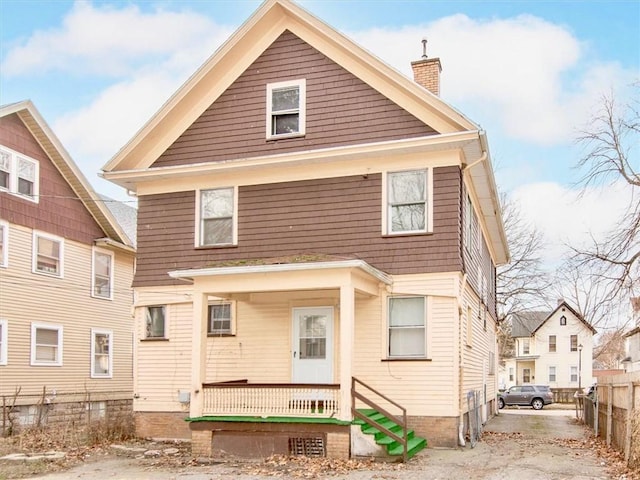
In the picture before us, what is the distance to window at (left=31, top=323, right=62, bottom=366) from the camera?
833 inches

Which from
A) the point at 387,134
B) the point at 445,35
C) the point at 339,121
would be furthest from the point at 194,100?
the point at 445,35

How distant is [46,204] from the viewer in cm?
2189

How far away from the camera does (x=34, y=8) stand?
53.5 feet

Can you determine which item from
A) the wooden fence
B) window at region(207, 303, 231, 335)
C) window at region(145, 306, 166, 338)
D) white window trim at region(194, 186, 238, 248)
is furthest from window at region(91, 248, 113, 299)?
the wooden fence

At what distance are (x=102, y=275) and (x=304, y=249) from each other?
11700mm

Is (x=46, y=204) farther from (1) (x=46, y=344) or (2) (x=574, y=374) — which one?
(2) (x=574, y=374)

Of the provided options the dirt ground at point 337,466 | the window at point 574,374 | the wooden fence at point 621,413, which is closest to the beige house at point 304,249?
the dirt ground at point 337,466

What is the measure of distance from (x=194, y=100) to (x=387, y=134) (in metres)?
4.89

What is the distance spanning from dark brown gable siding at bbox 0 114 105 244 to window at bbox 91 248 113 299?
0.79 metres

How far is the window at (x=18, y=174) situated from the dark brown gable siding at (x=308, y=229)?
5.74 m

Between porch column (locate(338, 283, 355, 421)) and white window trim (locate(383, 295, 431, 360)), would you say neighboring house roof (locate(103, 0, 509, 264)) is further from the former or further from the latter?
porch column (locate(338, 283, 355, 421))

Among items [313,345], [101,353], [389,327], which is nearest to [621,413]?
[389,327]

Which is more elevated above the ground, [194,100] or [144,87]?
[144,87]

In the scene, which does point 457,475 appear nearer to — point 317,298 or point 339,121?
point 317,298
